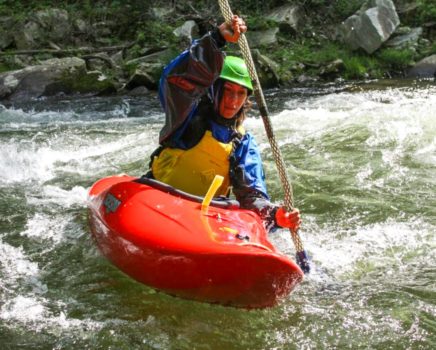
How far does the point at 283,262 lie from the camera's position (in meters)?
2.22

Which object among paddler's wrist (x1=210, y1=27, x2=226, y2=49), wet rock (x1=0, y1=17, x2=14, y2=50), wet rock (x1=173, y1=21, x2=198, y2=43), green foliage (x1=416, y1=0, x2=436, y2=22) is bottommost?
green foliage (x1=416, y1=0, x2=436, y2=22)

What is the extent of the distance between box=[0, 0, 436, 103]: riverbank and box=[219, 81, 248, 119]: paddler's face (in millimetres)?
6850

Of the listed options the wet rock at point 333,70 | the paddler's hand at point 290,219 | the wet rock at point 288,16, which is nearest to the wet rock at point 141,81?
the wet rock at point 333,70

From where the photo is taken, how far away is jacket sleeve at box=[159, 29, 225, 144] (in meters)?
2.95

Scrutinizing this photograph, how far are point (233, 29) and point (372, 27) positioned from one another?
8.95 metres

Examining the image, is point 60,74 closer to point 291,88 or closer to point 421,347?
point 291,88

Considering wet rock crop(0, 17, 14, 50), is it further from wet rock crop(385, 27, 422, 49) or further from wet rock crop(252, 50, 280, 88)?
wet rock crop(385, 27, 422, 49)

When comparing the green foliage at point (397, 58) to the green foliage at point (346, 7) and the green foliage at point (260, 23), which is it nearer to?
the green foliage at point (346, 7)

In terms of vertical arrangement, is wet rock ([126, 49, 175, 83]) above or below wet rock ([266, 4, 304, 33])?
below

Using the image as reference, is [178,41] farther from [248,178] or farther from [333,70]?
[248,178]

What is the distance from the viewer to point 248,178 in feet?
10.5

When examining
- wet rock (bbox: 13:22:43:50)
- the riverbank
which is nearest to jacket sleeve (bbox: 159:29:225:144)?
the riverbank

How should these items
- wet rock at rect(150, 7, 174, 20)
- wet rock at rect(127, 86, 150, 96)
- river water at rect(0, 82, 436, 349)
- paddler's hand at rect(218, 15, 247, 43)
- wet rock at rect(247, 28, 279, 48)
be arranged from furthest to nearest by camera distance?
wet rock at rect(150, 7, 174, 20), wet rock at rect(247, 28, 279, 48), wet rock at rect(127, 86, 150, 96), paddler's hand at rect(218, 15, 247, 43), river water at rect(0, 82, 436, 349)

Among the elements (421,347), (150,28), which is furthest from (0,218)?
(150,28)
